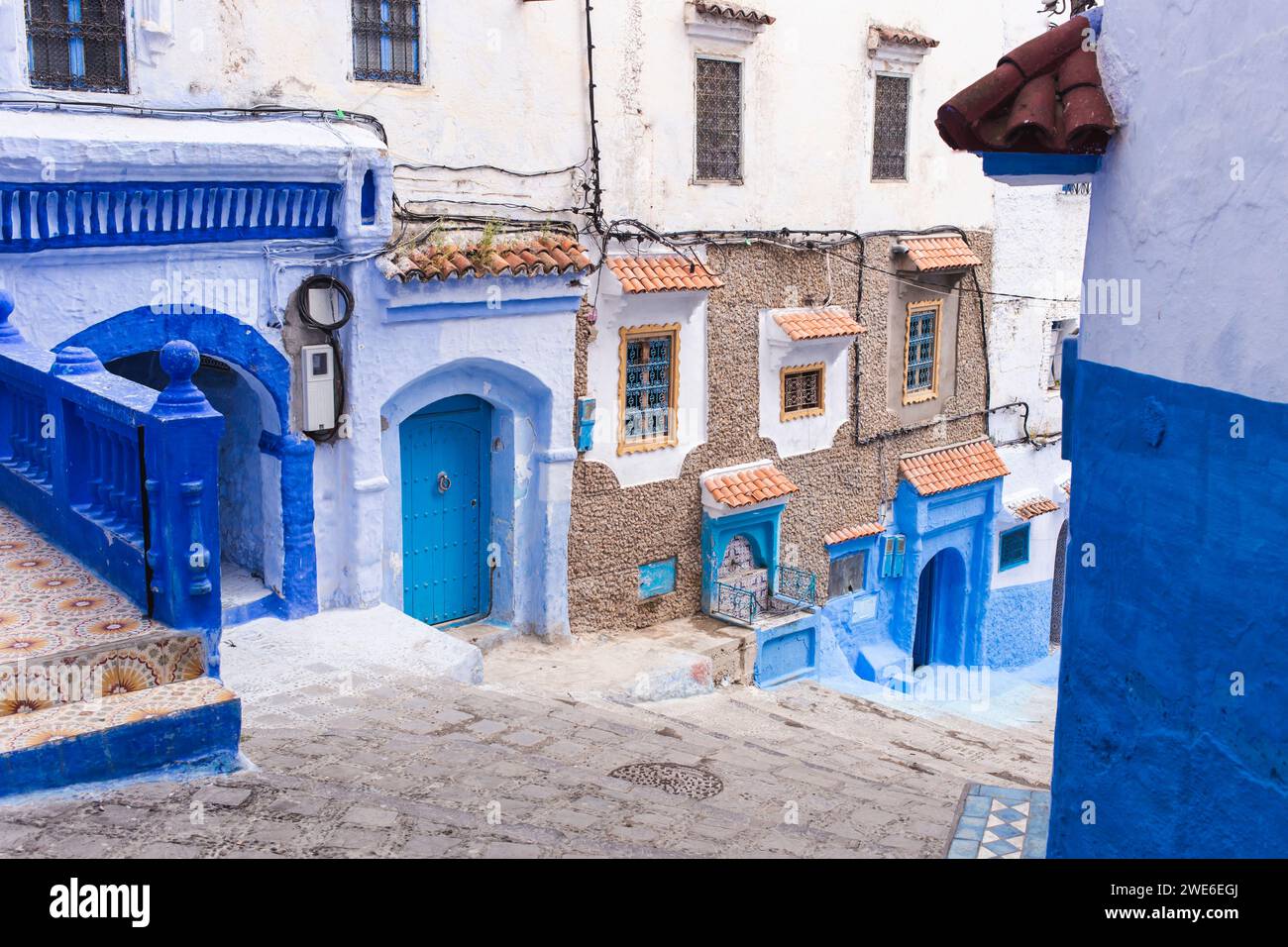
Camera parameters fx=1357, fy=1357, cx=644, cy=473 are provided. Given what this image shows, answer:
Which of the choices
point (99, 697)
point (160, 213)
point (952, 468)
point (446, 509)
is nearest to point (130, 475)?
point (99, 697)

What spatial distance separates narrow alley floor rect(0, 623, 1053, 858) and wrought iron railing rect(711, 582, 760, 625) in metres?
3.45

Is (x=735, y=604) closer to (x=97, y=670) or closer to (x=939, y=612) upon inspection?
(x=939, y=612)

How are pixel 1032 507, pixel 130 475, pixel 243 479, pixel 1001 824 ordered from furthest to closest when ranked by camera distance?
pixel 1032 507 → pixel 243 479 → pixel 1001 824 → pixel 130 475

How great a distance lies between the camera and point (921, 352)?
1684cm

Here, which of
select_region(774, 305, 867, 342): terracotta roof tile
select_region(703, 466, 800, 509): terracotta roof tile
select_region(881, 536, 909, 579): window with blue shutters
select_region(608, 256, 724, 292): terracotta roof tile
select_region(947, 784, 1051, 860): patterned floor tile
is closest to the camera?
select_region(947, 784, 1051, 860): patterned floor tile

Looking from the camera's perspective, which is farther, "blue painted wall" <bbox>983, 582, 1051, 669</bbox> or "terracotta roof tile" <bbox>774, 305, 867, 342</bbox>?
"blue painted wall" <bbox>983, 582, 1051, 669</bbox>

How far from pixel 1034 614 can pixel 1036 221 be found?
Answer: 18.1 feet

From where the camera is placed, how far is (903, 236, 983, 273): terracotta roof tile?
15.9 metres

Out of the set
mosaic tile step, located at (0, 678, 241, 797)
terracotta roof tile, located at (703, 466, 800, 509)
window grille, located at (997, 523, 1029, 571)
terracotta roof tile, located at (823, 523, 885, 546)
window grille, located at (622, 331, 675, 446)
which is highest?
window grille, located at (622, 331, 675, 446)

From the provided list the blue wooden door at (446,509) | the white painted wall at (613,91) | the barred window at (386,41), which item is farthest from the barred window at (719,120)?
the blue wooden door at (446,509)

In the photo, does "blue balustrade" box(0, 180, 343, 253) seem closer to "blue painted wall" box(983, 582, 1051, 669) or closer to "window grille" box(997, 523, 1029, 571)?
"window grille" box(997, 523, 1029, 571)

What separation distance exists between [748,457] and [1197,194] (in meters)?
10.3

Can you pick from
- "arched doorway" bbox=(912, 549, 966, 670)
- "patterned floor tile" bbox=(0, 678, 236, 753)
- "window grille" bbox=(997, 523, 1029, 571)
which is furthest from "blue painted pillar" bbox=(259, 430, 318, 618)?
"window grille" bbox=(997, 523, 1029, 571)
